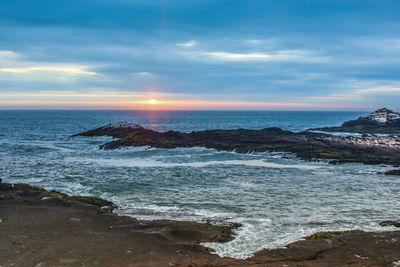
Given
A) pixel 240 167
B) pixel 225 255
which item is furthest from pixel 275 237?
pixel 240 167

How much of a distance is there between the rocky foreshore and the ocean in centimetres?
123

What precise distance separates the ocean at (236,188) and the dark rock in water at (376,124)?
5627 cm

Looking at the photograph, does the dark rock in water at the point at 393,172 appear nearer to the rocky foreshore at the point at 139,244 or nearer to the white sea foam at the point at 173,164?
the white sea foam at the point at 173,164

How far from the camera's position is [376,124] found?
9594 cm

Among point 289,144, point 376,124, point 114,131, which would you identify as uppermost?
point 376,124

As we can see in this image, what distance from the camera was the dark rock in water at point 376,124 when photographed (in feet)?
293

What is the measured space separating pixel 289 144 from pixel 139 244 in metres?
41.6

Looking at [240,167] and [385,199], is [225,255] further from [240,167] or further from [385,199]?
[240,167]

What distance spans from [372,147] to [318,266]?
43.1 meters

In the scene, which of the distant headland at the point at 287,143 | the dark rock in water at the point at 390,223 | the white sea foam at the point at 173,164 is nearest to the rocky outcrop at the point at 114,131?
the distant headland at the point at 287,143

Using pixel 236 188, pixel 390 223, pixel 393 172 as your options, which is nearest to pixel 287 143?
pixel 393 172

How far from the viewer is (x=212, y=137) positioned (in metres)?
60.7

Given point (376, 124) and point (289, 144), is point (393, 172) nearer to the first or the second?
point (289, 144)

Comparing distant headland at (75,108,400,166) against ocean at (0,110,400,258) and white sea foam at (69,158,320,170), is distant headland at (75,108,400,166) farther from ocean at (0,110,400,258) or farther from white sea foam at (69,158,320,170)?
white sea foam at (69,158,320,170)
